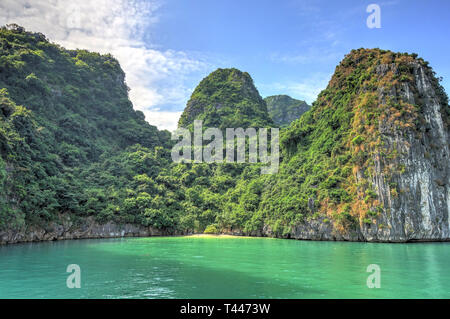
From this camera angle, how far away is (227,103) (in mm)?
92438

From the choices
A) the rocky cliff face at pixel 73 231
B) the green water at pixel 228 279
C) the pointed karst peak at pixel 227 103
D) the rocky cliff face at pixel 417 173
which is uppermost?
the pointed karst peak at pixel 227 103

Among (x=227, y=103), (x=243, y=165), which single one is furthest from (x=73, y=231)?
(x=227, y=103)

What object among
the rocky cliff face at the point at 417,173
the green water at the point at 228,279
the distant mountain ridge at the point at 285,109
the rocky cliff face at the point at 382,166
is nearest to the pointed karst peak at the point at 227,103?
the distant mountain ridge at the point at 285,109

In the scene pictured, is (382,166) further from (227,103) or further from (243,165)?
(227,103)

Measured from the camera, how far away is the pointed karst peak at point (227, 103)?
85.8 m

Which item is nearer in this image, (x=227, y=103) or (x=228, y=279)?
(x=228, y=279)

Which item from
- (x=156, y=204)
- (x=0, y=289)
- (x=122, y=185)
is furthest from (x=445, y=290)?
(x=122, y=185)

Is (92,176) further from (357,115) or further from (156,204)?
(357,115)

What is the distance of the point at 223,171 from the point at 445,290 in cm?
5759

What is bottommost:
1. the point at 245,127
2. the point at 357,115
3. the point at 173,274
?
the point at 173,274

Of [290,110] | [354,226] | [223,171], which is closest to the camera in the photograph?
[354,226]

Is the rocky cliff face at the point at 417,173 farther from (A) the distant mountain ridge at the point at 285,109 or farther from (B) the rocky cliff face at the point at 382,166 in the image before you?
(A) the distant mountain ridge at the point at 285,109

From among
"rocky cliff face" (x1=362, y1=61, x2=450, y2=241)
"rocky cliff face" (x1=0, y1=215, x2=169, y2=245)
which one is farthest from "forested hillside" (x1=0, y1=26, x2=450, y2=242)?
"rocky cliff face" (x1=0, y1=215, x2=169, y2=245)
